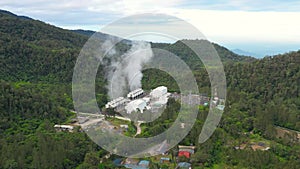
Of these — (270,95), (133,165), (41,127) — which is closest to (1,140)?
(41,127)

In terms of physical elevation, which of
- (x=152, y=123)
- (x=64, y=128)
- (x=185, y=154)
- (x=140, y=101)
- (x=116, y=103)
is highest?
(x=140, y=101)

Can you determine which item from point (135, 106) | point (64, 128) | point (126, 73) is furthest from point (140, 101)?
point (64, 128)

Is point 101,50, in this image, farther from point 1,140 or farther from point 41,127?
point 1,140

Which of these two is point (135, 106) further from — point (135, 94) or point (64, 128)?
point (64, 128)

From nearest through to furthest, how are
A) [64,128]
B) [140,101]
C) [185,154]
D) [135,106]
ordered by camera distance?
[185,154], [64,128], [135,106], [140,101]

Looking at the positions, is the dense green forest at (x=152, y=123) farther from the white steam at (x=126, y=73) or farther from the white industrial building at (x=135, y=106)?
the white industrial building at (x=135, y=106)

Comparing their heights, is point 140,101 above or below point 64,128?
above

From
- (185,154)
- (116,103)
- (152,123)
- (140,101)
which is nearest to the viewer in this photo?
(185,154)

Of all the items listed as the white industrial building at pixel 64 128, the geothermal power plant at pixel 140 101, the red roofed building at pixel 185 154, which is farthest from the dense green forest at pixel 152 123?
the geothermal power plant at pixel 140 101

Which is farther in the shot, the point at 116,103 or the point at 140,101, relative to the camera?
the point at 116,103
